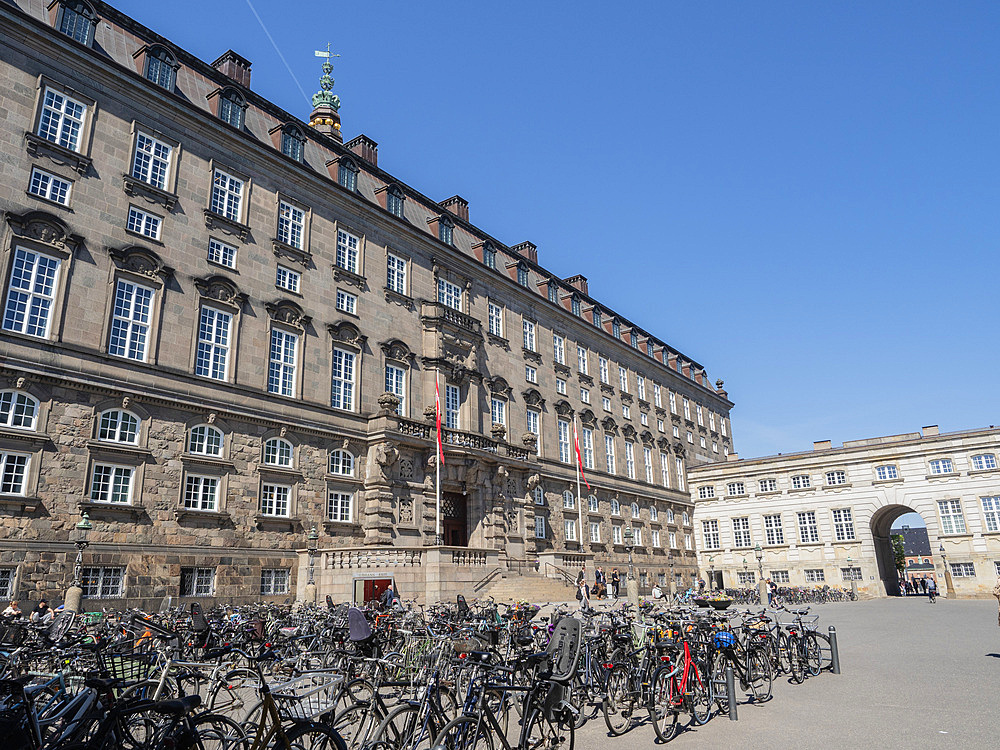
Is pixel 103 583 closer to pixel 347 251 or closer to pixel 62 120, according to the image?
pixel 62 120

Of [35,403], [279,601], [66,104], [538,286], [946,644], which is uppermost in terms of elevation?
[538,286]

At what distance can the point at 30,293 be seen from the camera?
2159cm

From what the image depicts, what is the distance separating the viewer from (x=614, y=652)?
36.3 feet

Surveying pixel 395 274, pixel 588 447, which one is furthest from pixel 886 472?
pixel 395 274

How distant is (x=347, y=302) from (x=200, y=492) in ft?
Answer: 37.8

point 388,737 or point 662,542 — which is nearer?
point 388,737

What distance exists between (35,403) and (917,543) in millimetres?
186571

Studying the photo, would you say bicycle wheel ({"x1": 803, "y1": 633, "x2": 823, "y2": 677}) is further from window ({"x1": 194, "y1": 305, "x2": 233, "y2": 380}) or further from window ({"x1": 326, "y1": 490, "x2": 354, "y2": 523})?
window ({"x1": 194, "y1": 305, "x2": 233, "y2": 380})

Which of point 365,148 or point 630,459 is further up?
point 365,148

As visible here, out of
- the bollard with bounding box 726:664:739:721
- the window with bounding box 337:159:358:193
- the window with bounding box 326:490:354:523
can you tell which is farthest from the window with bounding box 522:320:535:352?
the bollard with bounding box 726:664:739:721

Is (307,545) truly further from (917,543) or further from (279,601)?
(917,543)

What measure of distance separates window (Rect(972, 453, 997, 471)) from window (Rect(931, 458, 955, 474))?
1485mm

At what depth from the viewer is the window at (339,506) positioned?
94.8ft

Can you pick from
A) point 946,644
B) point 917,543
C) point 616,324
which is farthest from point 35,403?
point 917,543
